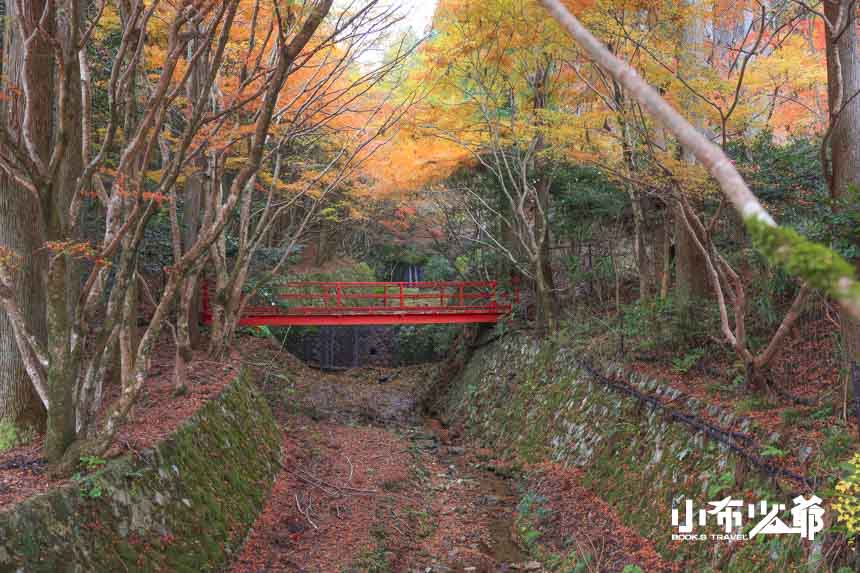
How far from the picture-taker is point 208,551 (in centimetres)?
549

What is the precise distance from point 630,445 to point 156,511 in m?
5.33

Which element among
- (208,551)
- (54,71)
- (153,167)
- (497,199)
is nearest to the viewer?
(208,551)

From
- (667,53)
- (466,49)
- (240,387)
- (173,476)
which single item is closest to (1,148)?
(173,476)

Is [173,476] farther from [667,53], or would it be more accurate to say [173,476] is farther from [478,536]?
[667,53]

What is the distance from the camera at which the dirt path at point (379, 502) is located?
655 centimetres

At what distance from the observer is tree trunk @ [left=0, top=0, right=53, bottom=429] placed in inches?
216

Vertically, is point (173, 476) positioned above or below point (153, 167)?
below

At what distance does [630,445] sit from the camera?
7.29 metres

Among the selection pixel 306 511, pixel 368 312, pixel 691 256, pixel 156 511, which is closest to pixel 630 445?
pixel 691 256

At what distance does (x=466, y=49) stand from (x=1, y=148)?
8198 millimetres

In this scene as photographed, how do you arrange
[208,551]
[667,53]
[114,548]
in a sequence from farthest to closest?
1. [667,53]
2. [208,551]
3. [114,548]

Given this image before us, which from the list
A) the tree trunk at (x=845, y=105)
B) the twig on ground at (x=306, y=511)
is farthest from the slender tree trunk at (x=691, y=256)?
the twig on ground at (x=306, y=511)

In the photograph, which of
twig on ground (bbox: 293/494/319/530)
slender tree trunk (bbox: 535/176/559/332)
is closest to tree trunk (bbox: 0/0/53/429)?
twig on ground (bbox: 293/494/319/530)

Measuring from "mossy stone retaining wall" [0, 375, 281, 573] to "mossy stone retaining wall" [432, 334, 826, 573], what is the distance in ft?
14.1
